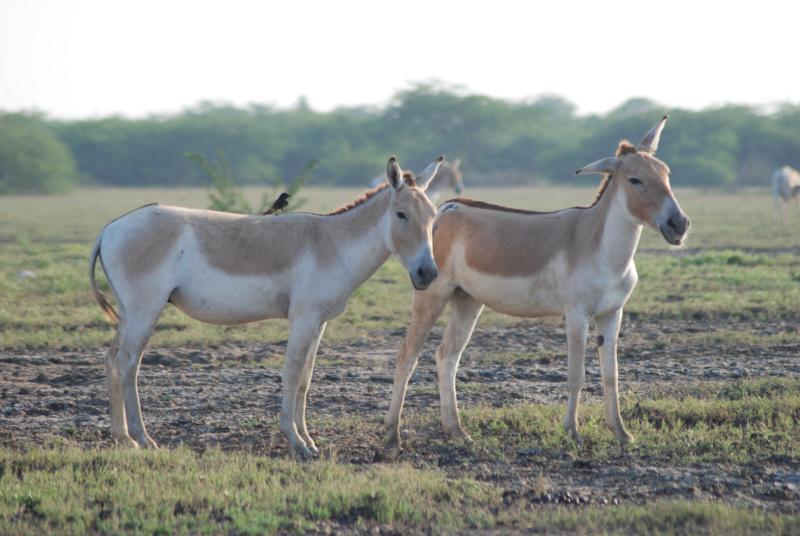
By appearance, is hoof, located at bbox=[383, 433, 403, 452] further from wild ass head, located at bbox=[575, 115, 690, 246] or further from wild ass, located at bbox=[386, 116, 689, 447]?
wild ass head, located at bbox=[575, 115, 690, 246]

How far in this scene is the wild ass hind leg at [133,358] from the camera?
7.21 m

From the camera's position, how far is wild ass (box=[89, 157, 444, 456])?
23.6ft

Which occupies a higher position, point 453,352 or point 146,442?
point 453,352

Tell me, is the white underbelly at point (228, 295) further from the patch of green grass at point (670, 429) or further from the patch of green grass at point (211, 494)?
the patch of green grass at point (670, 429)

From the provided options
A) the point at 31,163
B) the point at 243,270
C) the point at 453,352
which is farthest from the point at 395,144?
the point at 243,270

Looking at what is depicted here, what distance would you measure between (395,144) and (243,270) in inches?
2866

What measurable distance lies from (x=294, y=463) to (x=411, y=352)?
4.82 feet

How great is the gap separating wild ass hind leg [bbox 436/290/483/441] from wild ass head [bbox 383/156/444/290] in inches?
46.3

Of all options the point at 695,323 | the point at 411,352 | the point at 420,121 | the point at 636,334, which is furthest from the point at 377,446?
the point at 420,121

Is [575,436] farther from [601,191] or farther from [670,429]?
[601,191]

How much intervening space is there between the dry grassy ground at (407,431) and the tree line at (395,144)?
50346 millimetres

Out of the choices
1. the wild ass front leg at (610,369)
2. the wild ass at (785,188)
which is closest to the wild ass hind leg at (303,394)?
the wild ass front leg at (610,369)

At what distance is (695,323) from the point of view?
39.9 ft

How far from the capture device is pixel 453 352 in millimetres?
8094
